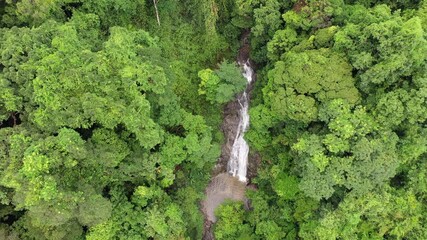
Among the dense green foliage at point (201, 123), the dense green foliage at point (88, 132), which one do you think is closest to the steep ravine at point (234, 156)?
the dense green foliage at point (201, 123)

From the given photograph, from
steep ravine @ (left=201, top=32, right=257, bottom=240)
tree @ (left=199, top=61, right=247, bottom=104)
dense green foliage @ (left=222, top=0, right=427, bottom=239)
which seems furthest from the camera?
steep ravine @ (left=201, top=32, right=257, bottom=240)

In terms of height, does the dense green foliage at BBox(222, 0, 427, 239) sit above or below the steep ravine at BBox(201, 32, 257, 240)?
above

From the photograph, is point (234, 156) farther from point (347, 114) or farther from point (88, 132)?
point (88, 132)

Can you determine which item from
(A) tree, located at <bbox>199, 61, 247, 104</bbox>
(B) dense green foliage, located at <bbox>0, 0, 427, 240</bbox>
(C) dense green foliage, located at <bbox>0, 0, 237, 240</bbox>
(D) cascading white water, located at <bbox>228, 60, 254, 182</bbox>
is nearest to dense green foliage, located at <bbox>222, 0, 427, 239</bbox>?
(B) dense green foliage, located at <bbox>0, 0, 427, 240</bbox>

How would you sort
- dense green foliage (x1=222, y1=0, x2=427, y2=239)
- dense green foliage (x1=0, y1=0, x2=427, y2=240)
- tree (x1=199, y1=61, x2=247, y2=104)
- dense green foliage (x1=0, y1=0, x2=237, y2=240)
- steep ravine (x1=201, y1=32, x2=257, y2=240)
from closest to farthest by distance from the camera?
dense green foliage (x1=0, y1=0, x2=237, y2=240) → dense green foliage (x1=0, y1=0, x2=427, y2=240) → dense green foliage (x1=222, y1=0, x2=427, y2=239) → tree (x1=199, y1=61, x2=247, y2=104) → steep ravine (x1=201, y1=32, x2=257, y2=240)

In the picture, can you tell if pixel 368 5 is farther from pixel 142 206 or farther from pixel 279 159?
pixel 142 206

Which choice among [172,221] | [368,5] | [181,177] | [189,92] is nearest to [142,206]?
[172,221]

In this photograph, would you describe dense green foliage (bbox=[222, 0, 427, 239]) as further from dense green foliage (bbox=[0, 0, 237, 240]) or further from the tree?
dense green foliage (bbox=[0, 0, 237, 240])
